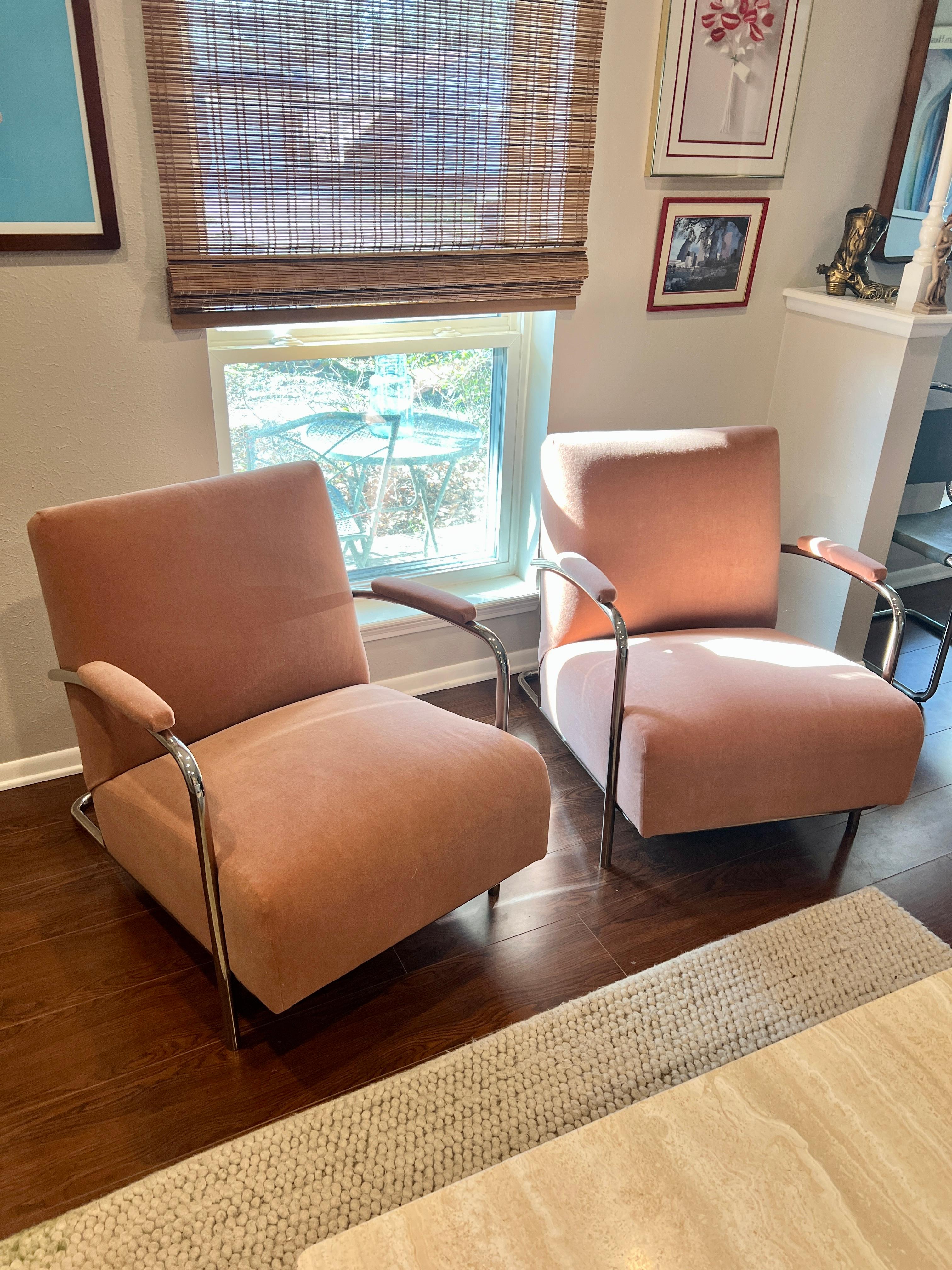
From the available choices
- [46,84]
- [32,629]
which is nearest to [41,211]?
[46,84]

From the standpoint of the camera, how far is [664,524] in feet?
7.34

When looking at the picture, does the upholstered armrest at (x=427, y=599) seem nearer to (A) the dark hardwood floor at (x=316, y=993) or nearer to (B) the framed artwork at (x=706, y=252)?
(A) the dark hardwood floor at (x=316, y=993)

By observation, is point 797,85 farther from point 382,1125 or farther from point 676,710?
point 382,1125

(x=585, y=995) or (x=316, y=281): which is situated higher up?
(x=316, y=281)

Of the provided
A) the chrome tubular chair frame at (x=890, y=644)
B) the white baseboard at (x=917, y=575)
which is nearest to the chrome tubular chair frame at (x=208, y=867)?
the chrome tubular chair frame at (x=890, y=644)

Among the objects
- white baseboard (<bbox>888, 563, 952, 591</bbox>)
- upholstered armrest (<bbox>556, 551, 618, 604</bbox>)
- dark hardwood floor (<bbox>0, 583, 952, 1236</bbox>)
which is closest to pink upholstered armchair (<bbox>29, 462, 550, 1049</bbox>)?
dark hardwood floor (<bbox>0, 583, 952, 1236</bbox>)

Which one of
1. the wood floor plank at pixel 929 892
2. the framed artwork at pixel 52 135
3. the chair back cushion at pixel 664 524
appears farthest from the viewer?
the chair back cushion at pixel 664 524

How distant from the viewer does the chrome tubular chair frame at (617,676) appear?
73.6 inches

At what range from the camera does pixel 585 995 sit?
1.74 meters

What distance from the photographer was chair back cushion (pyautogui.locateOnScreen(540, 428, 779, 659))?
7.21 feet

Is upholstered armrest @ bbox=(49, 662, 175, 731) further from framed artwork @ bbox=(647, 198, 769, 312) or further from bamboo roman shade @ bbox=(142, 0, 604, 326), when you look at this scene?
framed artwork @ bbox=(647, 198, 769, 312)

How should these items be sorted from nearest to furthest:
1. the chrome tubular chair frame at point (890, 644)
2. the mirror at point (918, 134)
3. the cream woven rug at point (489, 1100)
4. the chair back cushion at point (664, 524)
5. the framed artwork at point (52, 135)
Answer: the cream woven rug at point (489, 1100) → the framed artwork at point (52, 135) → the chrome tubular chair frame at point (890, 644) → the chair back cushion at point (664, 524) → the mirror at point (918, 134)

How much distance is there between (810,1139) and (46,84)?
207 centimetres

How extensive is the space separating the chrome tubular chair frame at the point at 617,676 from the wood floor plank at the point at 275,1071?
10.2 inches
